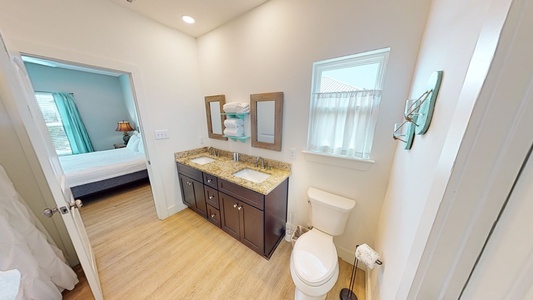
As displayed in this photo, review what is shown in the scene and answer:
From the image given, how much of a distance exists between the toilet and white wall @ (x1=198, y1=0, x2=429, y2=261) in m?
0.15

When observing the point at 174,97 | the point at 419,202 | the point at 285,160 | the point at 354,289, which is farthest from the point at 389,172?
the point at 174,97

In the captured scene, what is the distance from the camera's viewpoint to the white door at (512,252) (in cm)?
31

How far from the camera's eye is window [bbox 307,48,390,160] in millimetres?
1249

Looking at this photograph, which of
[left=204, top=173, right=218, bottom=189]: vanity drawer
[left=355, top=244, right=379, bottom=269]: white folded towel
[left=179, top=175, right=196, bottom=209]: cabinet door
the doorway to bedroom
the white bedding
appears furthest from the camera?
the doorway to bedroom

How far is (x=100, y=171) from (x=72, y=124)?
8.35 feet

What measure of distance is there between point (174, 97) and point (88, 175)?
6.50 feet

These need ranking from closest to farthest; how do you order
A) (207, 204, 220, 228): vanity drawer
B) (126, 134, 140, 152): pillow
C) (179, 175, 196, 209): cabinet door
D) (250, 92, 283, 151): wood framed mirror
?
(250, 92, 283, 151): wood framed mirror → (207, 204, 220, 228): vanity drawer → (179, 175, 196, 209): cabinet door → (126, 134, 140, 152): pillow

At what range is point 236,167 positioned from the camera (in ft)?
6.51

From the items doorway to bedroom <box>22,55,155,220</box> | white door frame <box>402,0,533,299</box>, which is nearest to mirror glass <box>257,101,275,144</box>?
white door frame <box>402,0,533,299</box>

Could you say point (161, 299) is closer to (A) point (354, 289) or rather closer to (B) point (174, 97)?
(A) point (354, 289)

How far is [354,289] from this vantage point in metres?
1.37

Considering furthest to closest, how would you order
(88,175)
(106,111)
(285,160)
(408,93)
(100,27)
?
(106,111)
(88,175)
(285,160)
(100,27)
(408,93)

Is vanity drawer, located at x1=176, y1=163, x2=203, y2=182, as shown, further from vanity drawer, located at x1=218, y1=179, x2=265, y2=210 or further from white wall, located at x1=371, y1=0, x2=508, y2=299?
white wall, located at x1=371, y1=0, x2=508, y2=299

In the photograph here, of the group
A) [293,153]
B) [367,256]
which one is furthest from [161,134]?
[367,256]
